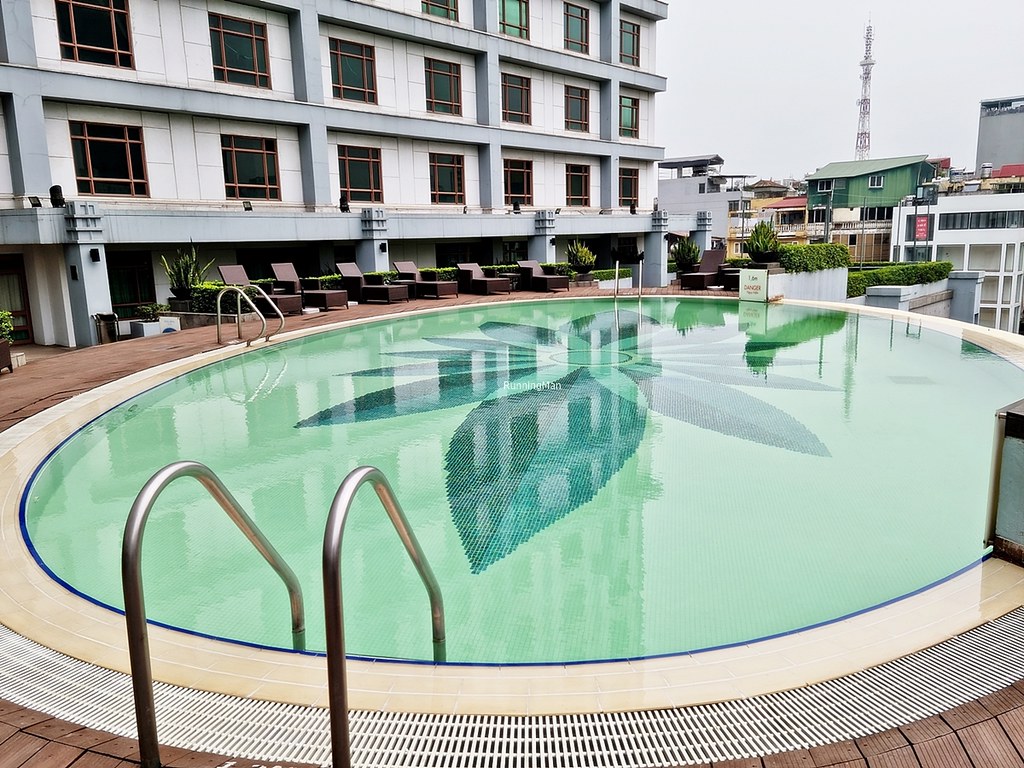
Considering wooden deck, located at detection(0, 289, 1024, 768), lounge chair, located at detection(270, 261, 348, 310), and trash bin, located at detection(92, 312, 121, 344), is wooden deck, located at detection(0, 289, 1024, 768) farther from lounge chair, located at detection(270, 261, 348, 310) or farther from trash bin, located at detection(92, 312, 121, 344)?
trash bin, located at detection(92, 312, 121, 344)

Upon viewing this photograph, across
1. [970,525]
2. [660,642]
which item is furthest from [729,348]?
[660,642]

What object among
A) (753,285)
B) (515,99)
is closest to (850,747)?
(753,285)

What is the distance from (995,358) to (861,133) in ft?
389

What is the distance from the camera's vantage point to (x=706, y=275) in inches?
885

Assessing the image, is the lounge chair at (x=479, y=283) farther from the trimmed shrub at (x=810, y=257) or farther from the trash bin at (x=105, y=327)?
the trash bin at (x=105, y=327)

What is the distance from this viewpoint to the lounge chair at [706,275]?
74.1 ft

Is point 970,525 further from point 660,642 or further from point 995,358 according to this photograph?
point 995,358

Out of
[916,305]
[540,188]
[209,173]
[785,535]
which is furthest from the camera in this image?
[540,188]

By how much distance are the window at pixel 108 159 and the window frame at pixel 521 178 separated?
579 inches

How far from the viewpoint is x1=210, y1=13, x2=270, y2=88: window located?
22453 millimetres

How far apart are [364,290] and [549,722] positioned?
19301 millimetres

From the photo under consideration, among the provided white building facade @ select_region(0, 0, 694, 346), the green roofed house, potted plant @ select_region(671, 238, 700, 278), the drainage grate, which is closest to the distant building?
the green roofed house

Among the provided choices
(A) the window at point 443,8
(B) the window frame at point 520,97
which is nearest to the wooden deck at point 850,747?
(A) the window at point 443,8

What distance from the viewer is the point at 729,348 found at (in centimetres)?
1285
